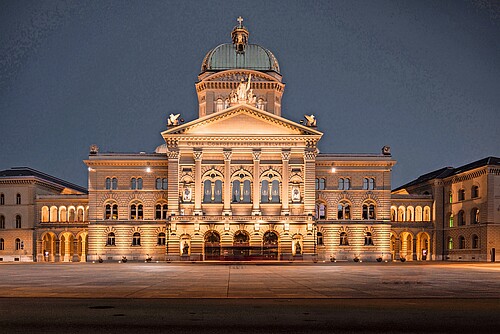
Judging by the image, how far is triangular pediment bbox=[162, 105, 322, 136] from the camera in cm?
10125

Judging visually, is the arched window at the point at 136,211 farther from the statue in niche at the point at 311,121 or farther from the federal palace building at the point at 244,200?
the statue in niche at the point at 311,121

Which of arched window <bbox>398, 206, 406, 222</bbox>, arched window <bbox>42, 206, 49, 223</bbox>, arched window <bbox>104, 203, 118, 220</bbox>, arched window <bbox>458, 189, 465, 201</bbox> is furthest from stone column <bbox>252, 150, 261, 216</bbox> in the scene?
arched window <bbox>42, 206, 49, 223</bbox>

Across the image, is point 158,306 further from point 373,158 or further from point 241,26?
point 241,26

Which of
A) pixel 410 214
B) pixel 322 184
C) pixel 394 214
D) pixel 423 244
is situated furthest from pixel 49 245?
pixel 423 244

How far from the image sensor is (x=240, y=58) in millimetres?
117562

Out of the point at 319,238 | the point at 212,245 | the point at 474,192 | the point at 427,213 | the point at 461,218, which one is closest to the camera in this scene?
the point at 212,245

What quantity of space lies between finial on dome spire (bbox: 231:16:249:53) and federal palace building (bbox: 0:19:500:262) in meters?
0.25

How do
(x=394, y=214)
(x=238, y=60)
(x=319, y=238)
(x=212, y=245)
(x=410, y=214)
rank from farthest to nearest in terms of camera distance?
(x=238, y=60) → (x=394, y=214) → (x=410, y=214) → (x=319, y=238) → (x=212, y=245)

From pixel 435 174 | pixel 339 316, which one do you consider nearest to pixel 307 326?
pixel 339 316

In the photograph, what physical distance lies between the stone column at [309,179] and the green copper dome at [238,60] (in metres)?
21.8

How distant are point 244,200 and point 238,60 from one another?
2735cm

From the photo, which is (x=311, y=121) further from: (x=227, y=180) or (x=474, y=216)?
(x=474, y=216)

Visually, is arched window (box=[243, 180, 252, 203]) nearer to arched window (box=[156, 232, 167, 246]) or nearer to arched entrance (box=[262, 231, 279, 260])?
arched entrance (box=[262, 231, 279, 260])

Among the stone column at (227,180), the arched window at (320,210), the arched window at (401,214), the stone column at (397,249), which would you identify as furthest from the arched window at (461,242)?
the stone column at (227,180)
